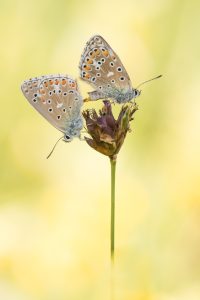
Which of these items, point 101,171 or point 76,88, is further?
point 101,171

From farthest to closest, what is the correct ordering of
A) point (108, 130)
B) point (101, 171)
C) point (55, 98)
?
point (101, 171), point (55, 98), point (108, 130)

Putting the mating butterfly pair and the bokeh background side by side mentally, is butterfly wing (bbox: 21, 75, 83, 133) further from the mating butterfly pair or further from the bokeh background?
the bokeh background

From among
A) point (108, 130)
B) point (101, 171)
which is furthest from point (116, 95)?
point (101, 171)

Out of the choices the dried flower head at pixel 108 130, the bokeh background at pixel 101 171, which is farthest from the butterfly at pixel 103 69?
the bokeh background at pixel 101 171

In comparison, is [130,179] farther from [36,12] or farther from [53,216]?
[36,12]

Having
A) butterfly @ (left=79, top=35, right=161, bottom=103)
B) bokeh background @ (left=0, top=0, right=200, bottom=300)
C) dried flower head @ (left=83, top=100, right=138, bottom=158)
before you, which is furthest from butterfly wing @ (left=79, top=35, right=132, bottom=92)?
bokeh background @ (left=0, top=0, right=200, bottom=300)

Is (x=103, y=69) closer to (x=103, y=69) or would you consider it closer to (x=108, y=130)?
(x=103, y=69)

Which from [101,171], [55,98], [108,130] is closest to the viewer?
[108,130]
